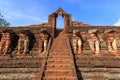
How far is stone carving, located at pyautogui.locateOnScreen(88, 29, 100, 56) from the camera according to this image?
39.5 ft

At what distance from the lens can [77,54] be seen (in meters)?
11.8

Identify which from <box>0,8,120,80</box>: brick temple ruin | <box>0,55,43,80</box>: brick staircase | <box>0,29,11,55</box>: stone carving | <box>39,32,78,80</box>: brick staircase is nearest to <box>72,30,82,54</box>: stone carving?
<box>0,8,120,80</box>: brick temple ruin

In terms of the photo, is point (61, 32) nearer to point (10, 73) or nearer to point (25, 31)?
point (25, 31)

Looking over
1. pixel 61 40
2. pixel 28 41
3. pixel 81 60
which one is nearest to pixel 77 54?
pixel 81 60

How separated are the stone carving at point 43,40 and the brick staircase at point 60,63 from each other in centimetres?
44

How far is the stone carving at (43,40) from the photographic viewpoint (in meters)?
12.4

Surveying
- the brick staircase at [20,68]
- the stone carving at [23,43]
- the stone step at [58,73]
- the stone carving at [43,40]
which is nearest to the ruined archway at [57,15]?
the stone carving at [43,40]

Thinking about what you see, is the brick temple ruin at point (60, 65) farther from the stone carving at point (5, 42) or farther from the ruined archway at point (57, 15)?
the ruined archway at point (57, 15)

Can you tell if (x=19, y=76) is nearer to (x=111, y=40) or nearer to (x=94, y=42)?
(x=94, y=42)

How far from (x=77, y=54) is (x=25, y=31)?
11.0ft

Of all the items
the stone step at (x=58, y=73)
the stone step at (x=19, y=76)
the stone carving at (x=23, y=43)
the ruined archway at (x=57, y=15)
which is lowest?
the stone step at (x=19, y=76)

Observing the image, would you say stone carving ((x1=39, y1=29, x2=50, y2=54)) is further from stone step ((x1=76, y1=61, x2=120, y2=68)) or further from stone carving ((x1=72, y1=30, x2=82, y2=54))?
stone step ((x1=76, y1=61, x2=120, y2=68))

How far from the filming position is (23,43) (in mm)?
12711

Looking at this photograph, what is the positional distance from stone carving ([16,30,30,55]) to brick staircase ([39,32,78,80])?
1.46m
